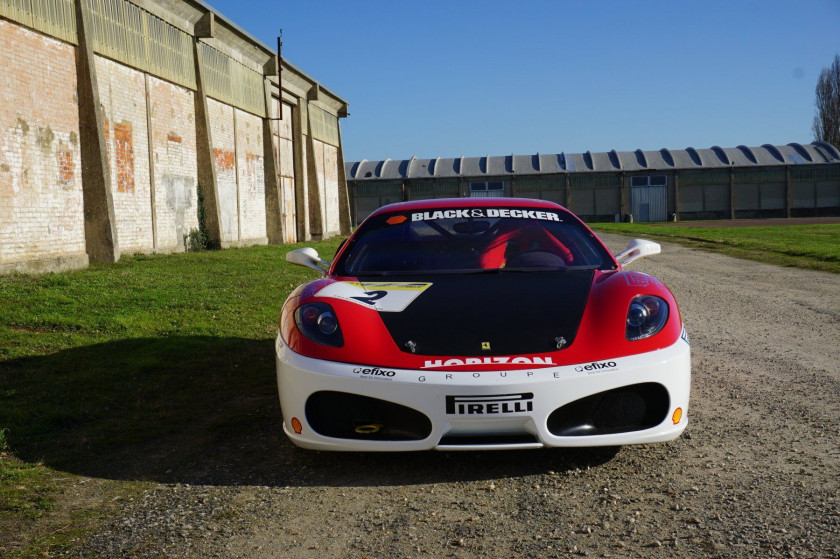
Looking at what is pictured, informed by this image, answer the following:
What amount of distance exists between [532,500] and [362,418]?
82 centimetres

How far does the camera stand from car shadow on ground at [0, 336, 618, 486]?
355cm

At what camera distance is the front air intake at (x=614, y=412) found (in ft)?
10.9

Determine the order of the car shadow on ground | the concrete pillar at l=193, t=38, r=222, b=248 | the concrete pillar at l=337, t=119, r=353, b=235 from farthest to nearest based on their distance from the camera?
the concrete pillar at l=337, t=119, r=353, b=235
the concrete pillar at l=193, t=38, r=222, b=248
the car shadow on ground

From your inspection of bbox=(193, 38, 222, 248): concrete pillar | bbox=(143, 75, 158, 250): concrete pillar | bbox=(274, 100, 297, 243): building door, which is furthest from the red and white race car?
bbox=(274, 100, 297, 243): building door

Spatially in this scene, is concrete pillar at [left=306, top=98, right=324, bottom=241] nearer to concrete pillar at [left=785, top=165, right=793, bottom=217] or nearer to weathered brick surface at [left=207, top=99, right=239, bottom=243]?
weathered brick surface at [left=207, top=99, right=239, bottom=243]

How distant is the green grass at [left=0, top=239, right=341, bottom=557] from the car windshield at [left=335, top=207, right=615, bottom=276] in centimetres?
119

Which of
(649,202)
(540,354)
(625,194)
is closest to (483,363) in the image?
(540,354)

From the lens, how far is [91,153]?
15.3m

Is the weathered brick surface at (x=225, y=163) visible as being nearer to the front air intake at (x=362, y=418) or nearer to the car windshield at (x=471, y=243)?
the car windshield at (x=471, y=243)

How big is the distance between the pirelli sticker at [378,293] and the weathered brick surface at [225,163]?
63.9 ft

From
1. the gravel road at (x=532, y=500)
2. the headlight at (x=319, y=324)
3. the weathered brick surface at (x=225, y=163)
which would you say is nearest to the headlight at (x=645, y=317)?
the gravel road at (x=532, y=500)

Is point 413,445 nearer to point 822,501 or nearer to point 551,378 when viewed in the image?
point 551,378

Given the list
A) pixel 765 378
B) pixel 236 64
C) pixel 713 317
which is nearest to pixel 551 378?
pixel 765 378

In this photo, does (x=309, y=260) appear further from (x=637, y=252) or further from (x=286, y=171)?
(x=286, y=171)
